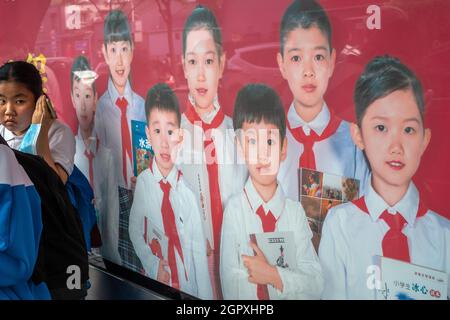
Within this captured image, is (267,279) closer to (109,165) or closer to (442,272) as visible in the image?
(442,272)

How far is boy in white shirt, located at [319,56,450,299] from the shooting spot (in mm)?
1667

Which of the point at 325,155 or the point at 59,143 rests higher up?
the point at 59,143

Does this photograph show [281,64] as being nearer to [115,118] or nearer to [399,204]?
[399,204]

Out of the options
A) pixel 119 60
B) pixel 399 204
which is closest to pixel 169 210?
pixel 119 60

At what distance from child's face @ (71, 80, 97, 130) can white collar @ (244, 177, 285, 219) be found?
4.29 ft

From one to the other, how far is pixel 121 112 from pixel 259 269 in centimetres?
116

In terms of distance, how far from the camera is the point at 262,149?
2160mm

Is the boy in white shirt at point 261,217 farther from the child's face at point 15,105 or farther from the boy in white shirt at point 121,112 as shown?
the child's face at point 15,105

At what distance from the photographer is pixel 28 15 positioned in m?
3.72

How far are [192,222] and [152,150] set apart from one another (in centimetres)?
42

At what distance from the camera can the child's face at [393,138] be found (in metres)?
1.67

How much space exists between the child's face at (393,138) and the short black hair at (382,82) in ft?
0.05

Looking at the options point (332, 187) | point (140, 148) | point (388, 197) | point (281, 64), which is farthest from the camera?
point (140, 148)
